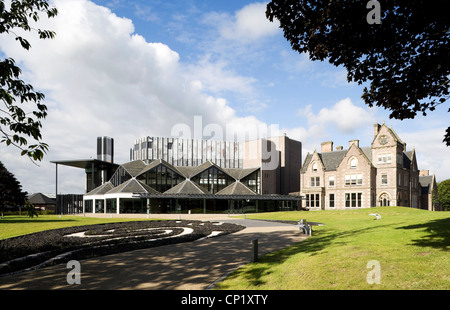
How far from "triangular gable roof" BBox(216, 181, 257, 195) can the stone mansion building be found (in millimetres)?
11390

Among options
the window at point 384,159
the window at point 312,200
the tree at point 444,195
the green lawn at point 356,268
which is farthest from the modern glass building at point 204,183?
the green lawn at point 356,268

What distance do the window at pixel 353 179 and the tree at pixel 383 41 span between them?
4722 cm

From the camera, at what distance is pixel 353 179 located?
57.4 metres

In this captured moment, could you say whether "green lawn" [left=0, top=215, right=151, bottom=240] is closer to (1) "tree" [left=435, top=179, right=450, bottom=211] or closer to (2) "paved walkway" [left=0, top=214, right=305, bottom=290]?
(2) "paved walkway" [left=0, top=214, right=305, bottom=290]

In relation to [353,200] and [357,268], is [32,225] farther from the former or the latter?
[353,200]

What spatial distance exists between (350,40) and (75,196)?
78602 millimetres

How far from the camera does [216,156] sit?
89312 millimetres

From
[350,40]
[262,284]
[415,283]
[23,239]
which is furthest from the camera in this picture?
[23,239]

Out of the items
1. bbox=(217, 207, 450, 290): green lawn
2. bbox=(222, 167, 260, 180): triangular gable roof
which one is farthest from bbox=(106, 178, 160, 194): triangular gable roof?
bbox=(217, 207, 450, 290): green lawn

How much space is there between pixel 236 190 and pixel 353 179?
2281 centimetres

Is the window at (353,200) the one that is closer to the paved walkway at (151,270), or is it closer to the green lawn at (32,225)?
the green lawn at (32,225)
